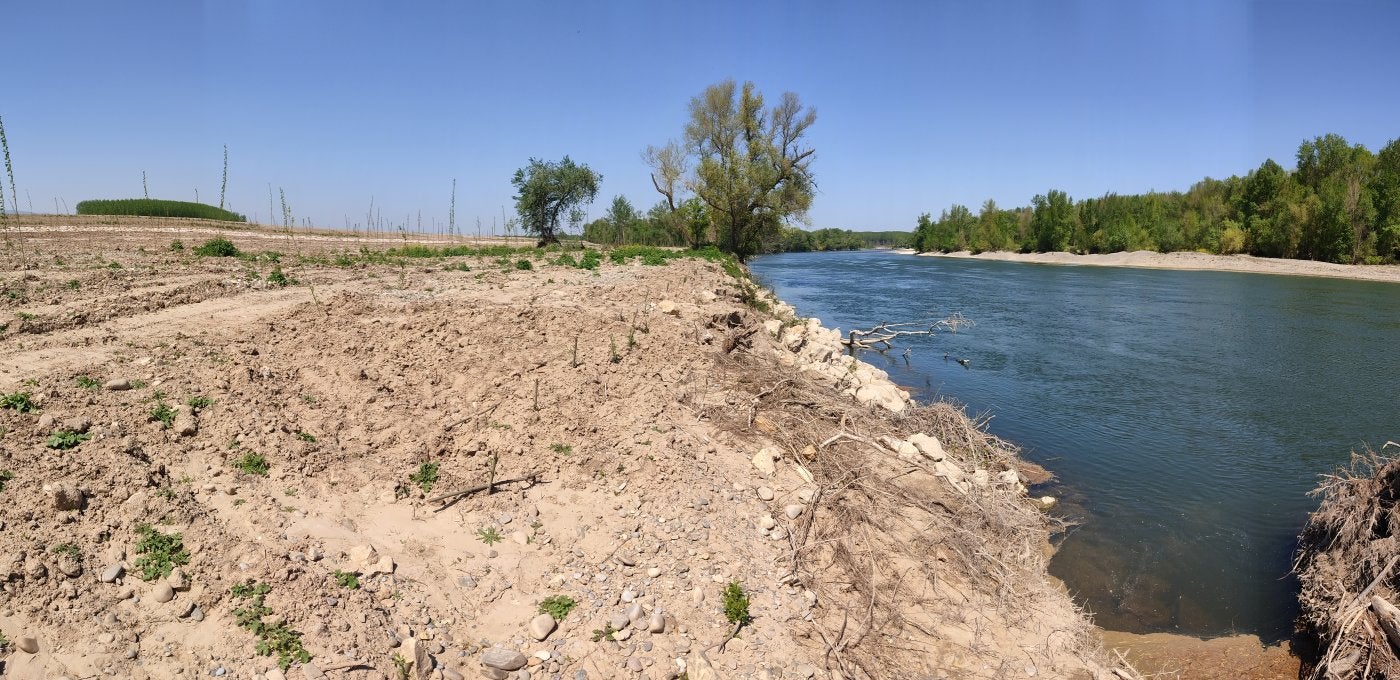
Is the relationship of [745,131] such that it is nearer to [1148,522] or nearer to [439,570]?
[1148,522]

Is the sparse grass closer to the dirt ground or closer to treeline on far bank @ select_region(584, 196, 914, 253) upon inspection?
the dirt ground

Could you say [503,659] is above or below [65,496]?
below

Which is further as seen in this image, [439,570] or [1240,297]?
[1240,297]

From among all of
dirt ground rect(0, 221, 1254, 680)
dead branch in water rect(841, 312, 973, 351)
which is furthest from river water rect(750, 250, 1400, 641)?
dirt ground rect(0, 221, 1254, 680)

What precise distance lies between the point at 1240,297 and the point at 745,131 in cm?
2887

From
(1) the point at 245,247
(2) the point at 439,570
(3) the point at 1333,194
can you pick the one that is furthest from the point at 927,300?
(3) the point at 1333,194

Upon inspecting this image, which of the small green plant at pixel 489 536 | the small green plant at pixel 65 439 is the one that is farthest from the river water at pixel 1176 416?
the small green plant at pixel 65 439

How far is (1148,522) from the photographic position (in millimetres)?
9805

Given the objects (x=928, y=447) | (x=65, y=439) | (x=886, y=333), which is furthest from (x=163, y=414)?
(x=886, y=333)

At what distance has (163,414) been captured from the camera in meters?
6.28

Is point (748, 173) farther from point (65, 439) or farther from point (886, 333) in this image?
point (65, 439)

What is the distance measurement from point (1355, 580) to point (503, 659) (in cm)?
845

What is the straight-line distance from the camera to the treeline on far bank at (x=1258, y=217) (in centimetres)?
5284

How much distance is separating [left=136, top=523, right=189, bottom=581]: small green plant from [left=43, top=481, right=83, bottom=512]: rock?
477 mm
